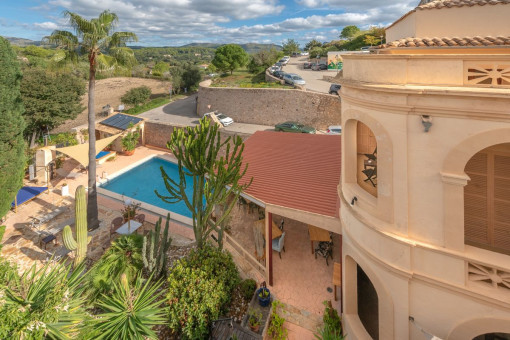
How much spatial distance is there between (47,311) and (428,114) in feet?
30.0

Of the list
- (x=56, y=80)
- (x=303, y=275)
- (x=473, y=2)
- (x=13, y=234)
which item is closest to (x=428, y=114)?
(x=473, y=2)

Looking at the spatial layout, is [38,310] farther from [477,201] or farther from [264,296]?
[477,201]

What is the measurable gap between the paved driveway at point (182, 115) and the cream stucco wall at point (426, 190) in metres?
29.3

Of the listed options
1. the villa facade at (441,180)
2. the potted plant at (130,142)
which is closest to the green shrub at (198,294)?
the villa facade at (441,180)

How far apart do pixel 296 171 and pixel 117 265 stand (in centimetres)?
952

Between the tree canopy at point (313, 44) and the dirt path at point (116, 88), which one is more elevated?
the tree canopy at point (313, 44)

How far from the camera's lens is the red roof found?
11.3 metres

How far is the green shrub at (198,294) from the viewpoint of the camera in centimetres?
999

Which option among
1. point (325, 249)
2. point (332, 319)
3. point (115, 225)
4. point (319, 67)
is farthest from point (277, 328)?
point (319, 67)

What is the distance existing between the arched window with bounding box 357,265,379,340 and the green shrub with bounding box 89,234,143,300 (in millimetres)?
9587

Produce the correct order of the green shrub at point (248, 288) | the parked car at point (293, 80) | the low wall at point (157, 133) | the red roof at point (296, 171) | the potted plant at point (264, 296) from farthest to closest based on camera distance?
the parked car at point (293, 80) < the low wall at point (157, 133) < the green shrub at point (248, 288) < the red roof at point (296, 171) < the potted plant at point (264, 296)

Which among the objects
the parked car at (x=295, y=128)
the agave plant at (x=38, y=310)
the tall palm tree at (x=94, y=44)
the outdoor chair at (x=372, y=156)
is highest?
the tall palm tree at (x=94, y=44)

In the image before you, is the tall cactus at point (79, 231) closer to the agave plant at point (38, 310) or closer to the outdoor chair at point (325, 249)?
the agave plant at point (38, 310)

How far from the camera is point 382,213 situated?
707 centimetres
